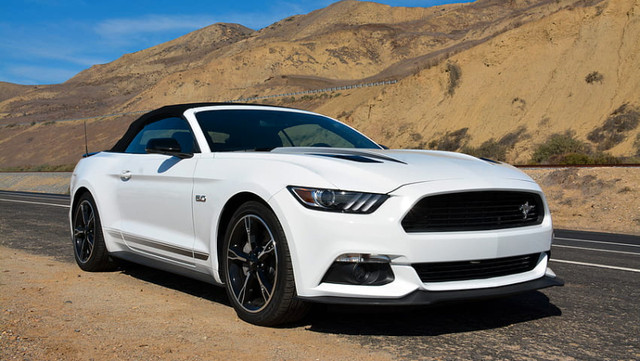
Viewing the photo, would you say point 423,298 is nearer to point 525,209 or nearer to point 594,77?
point 525,209

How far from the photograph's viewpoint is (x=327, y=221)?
381cm

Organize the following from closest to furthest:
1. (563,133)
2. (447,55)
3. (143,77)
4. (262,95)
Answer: (563,133), (447,55), (262,95), (143,77)

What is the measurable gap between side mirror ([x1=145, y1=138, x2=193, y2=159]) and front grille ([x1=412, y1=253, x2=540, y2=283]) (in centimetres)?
214

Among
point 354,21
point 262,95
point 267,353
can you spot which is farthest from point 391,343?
point 354,21

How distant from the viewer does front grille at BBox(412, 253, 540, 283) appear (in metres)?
3.89

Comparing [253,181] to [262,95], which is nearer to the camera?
[253,181]

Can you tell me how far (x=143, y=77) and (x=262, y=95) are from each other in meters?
61.5

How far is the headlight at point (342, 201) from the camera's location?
12.6 feet

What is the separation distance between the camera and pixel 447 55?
1791 inches

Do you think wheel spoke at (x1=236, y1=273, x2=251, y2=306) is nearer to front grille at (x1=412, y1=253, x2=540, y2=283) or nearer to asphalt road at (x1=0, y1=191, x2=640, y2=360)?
asphalt road at (x1=0, y1=191, x2=640, y2=360)

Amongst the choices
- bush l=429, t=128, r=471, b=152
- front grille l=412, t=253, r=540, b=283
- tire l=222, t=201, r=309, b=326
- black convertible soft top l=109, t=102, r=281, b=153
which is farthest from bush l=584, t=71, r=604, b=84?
tire l=222, t=201, r=309, b=326

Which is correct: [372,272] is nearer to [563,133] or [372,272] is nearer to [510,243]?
[510,243]

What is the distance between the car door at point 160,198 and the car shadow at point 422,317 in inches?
22.2

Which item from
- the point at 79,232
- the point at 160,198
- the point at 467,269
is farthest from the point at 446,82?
the point at 467,269
